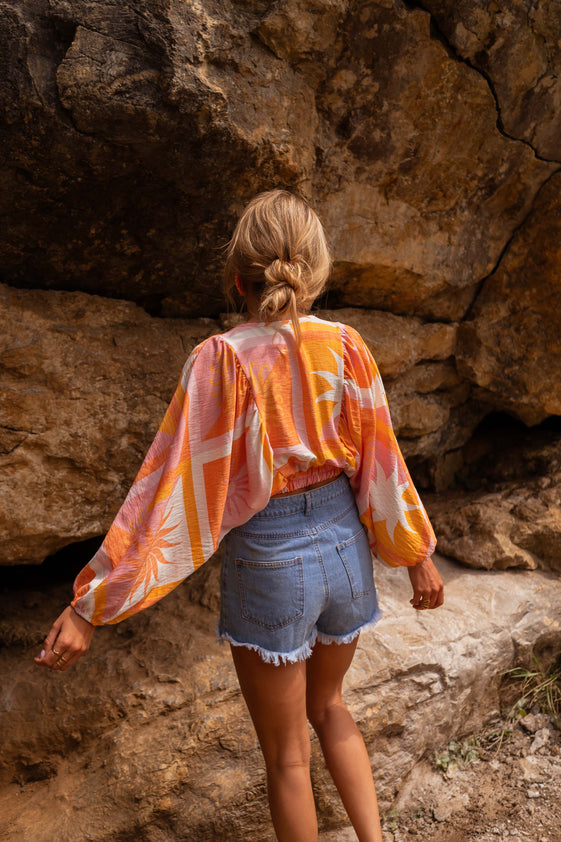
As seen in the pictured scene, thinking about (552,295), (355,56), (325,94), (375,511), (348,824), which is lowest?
(348,824)

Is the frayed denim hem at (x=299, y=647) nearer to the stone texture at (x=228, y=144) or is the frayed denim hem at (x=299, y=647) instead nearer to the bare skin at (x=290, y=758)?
the bare skin at (x=290, y=758)

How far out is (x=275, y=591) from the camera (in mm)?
1470

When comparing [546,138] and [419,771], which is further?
[546,138]

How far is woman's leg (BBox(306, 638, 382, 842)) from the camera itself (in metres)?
1.62

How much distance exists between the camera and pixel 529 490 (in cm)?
294

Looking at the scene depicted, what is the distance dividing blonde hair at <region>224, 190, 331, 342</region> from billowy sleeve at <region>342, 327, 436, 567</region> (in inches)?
8.9

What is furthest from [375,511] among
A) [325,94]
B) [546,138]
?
[546,138]

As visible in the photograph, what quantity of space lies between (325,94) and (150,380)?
1.15m

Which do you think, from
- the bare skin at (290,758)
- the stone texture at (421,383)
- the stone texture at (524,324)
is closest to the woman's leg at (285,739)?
the bare skin at (290,758)

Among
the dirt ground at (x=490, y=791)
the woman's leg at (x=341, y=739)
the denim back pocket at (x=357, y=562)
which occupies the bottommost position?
the dirt ground at (x=490, y=791)

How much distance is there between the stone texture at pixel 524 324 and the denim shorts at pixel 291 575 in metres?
1.64

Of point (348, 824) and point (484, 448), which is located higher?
point (484, 448)

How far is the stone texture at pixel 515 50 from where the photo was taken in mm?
2170

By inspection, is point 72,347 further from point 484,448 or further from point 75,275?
point 484,448
